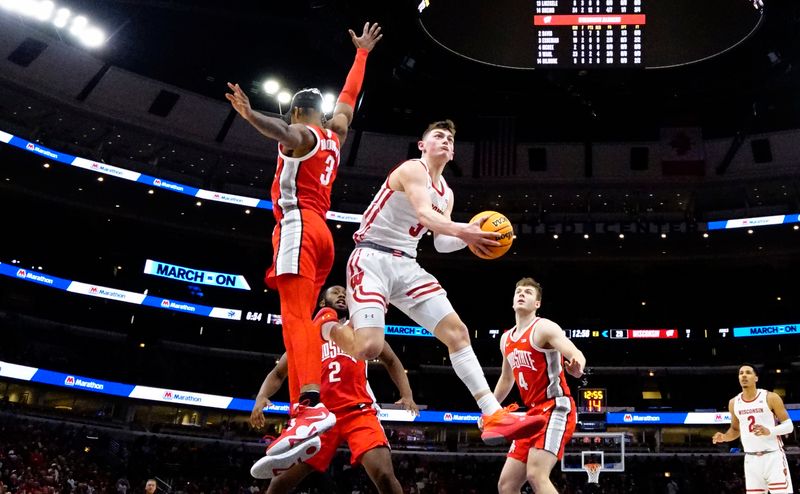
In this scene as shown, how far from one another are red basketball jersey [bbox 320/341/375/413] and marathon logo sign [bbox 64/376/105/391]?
2851 cm

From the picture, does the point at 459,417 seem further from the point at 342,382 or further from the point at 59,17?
the point at 342,382

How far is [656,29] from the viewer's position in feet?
54.8

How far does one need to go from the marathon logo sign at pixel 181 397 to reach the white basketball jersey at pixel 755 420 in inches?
1094

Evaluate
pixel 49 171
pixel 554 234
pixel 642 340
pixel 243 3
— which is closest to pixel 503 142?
pixel 554 234

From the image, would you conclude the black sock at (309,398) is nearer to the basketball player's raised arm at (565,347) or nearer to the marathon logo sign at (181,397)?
the basketball player's raised arm at (565,347)

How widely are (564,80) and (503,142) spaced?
7.52 metres

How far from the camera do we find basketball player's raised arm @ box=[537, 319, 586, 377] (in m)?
6.23

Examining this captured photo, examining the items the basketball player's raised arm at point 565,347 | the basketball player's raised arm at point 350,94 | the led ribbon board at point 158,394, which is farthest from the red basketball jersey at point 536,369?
the led ribbon board at point 158,394

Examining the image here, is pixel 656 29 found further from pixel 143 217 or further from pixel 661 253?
pixel 143 217

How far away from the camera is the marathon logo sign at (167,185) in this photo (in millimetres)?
32438

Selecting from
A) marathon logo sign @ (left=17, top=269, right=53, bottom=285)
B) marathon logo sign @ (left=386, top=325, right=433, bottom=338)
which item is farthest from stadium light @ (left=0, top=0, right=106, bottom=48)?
marathon logo sign @ (left=386, top=325, right=433, bottom=338)

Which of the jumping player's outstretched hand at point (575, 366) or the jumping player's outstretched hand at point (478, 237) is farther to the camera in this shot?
the jumping player's outstretched hand at point (575, 366)

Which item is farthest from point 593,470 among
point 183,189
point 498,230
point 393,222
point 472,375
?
point 183,189

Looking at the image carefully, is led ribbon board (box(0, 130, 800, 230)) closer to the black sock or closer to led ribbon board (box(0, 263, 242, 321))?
led ribbon board (box(0, 263, 242, 321))
